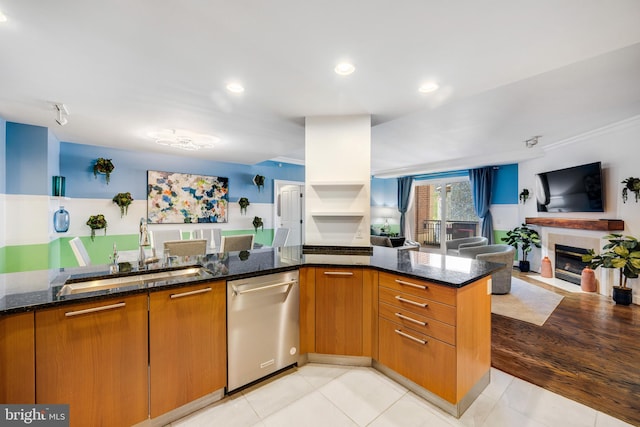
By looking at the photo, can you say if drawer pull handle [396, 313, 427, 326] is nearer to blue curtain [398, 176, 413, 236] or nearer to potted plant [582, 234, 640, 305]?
potted plant [582, 234, 640, 305]

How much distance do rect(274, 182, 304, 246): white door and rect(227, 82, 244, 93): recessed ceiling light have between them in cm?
410

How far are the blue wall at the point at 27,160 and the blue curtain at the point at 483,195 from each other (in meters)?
7.99

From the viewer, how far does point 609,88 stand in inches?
97.6

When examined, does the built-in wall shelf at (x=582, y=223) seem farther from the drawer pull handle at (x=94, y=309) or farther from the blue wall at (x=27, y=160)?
the blue wall at (x=27, y=160)

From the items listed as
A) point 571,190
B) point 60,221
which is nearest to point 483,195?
point 571,190

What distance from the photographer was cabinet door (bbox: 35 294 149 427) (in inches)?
49.6

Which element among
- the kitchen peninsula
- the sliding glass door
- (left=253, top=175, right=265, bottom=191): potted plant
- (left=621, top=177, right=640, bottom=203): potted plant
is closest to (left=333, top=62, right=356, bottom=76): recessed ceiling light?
the kitchen peninsula

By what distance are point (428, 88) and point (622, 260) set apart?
3680 mm

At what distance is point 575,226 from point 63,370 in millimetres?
6348

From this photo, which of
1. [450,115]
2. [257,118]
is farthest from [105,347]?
[450,115]

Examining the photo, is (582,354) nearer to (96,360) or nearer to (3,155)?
(96,360)

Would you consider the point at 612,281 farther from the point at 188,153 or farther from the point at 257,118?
the point at 188,153

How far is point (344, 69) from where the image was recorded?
1.95m

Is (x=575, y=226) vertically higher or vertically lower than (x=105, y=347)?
higher
